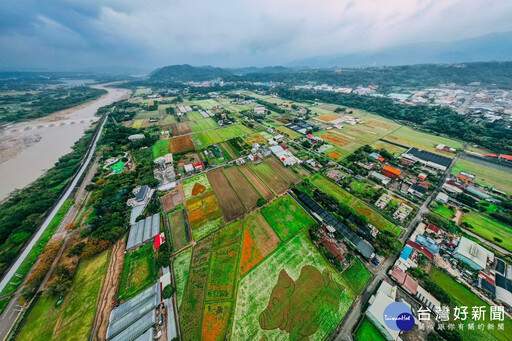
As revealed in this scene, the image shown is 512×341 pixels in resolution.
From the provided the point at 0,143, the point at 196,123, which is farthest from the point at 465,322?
the point at 0,143

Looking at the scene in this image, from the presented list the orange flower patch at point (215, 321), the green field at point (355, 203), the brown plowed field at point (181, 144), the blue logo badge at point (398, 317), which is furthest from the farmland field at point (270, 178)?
the brown plowed field at point (181, 144)

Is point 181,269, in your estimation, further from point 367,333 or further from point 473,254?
point 473,254

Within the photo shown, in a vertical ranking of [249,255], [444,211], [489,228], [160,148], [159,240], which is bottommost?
[249,255]

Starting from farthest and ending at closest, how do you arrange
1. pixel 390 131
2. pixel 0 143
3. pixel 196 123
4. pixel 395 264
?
pixel 196 123, pixel 390 131, pixel 0 143, pixel 395 264

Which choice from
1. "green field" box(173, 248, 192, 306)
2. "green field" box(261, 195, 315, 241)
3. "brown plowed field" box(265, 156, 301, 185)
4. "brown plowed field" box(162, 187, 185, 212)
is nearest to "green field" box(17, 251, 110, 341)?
"green field" box(173, 248, 192, 306)

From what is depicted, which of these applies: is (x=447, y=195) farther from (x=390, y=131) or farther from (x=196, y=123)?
(x=196, y=123)

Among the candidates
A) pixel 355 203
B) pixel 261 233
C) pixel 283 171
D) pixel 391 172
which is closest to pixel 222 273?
pixel 261 233
